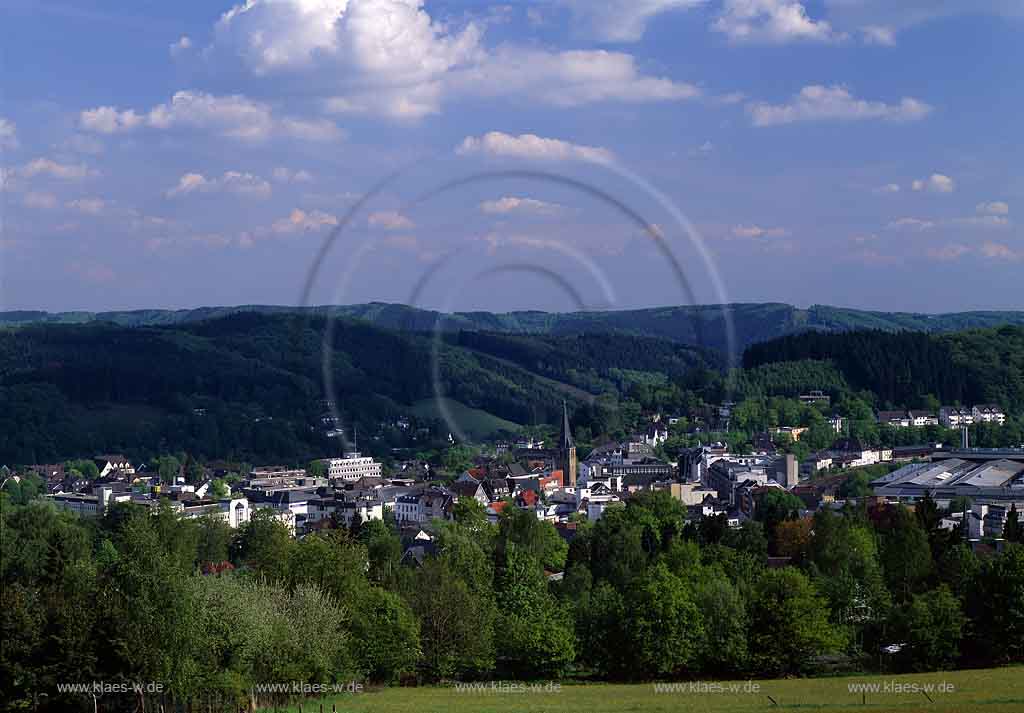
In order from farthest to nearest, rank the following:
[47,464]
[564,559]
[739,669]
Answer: [47,464] < [564,559] < [739,669]

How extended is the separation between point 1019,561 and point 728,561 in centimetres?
603

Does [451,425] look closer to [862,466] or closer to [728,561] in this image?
[862,466]

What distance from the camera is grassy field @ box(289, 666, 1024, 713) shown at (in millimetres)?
17172

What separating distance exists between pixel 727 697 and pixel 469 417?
257 feet

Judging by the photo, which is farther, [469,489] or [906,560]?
[469,489]

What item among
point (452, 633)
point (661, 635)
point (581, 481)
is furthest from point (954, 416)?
point (452, 633)

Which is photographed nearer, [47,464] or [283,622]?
[283,622]

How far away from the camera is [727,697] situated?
18.4 metres

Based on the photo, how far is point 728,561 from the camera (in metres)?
27.8

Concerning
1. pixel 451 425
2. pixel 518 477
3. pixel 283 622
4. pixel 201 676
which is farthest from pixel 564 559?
pixel 451 425

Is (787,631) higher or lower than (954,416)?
higher

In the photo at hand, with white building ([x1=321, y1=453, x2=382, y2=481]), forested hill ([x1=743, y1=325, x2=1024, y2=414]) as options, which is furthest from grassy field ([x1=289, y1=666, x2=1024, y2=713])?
forested hill ([x1=743, y1=325, x2=1024, y2=414])

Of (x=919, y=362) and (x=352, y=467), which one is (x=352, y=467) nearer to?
(x=352, y=467)

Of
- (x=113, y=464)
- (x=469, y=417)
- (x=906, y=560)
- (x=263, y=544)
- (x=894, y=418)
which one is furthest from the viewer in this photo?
(x=469, y=417)
